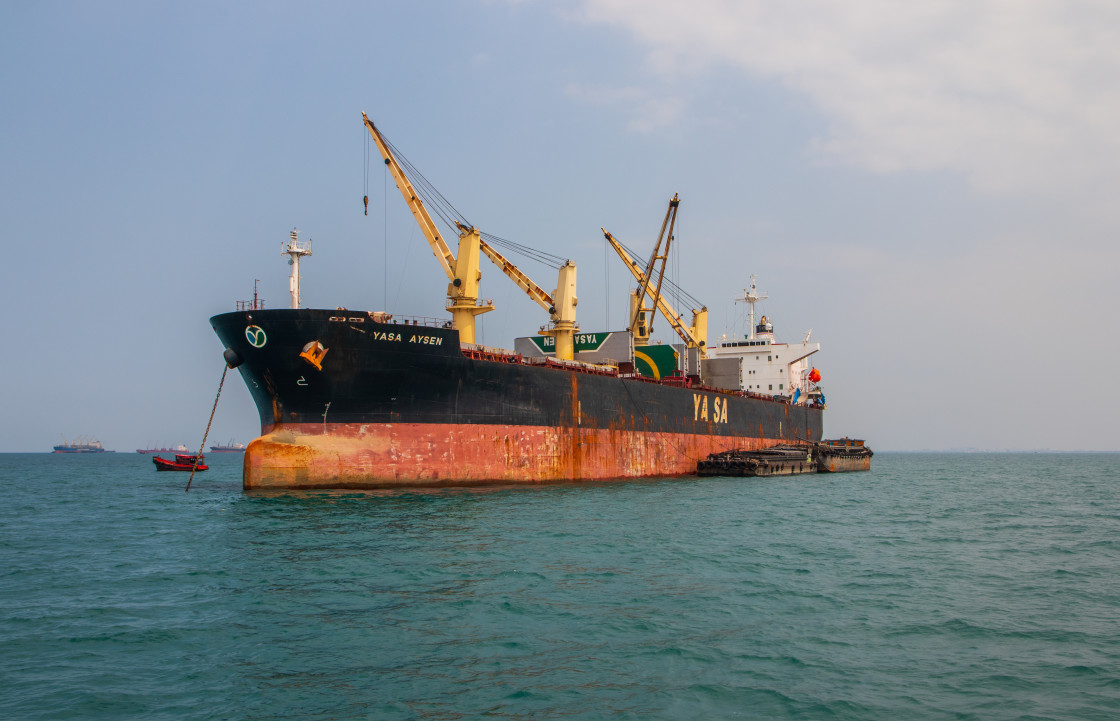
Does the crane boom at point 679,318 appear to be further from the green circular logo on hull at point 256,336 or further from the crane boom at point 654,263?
the green circular logo on hull at point 256,336

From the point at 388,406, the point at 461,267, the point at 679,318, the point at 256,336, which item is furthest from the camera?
the point at 679,318

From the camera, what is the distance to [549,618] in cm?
1060

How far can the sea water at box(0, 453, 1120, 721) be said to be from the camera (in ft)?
25.9

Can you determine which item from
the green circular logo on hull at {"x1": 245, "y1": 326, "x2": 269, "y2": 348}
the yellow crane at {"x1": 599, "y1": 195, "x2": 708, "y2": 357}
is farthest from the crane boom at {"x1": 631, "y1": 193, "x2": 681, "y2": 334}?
the green circular logo on hull at {"x1": 245, "y1": 326, "x2": 269, "y2": 348}

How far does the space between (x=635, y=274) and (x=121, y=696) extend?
143 feet

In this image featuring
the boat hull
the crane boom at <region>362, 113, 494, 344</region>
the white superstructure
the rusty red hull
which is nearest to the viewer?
the boat hull

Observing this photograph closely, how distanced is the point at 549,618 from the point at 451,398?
16.9m

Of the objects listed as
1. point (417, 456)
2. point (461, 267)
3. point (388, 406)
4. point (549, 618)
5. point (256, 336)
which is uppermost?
point (461, 267)

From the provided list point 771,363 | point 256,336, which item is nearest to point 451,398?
point 256,336

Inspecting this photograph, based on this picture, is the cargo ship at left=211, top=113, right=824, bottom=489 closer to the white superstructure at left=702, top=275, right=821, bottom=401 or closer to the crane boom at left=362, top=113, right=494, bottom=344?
the crane boom at left=362, top=113, right=494, bottom=344

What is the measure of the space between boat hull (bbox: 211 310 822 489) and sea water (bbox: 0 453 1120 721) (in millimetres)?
4651

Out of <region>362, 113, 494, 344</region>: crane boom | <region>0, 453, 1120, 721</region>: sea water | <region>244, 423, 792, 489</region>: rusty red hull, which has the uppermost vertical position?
<region>362, 113, 494, 344</region>: crane boom

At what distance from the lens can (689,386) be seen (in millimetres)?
43031

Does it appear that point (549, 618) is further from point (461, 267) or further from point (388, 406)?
point (461, 267)
